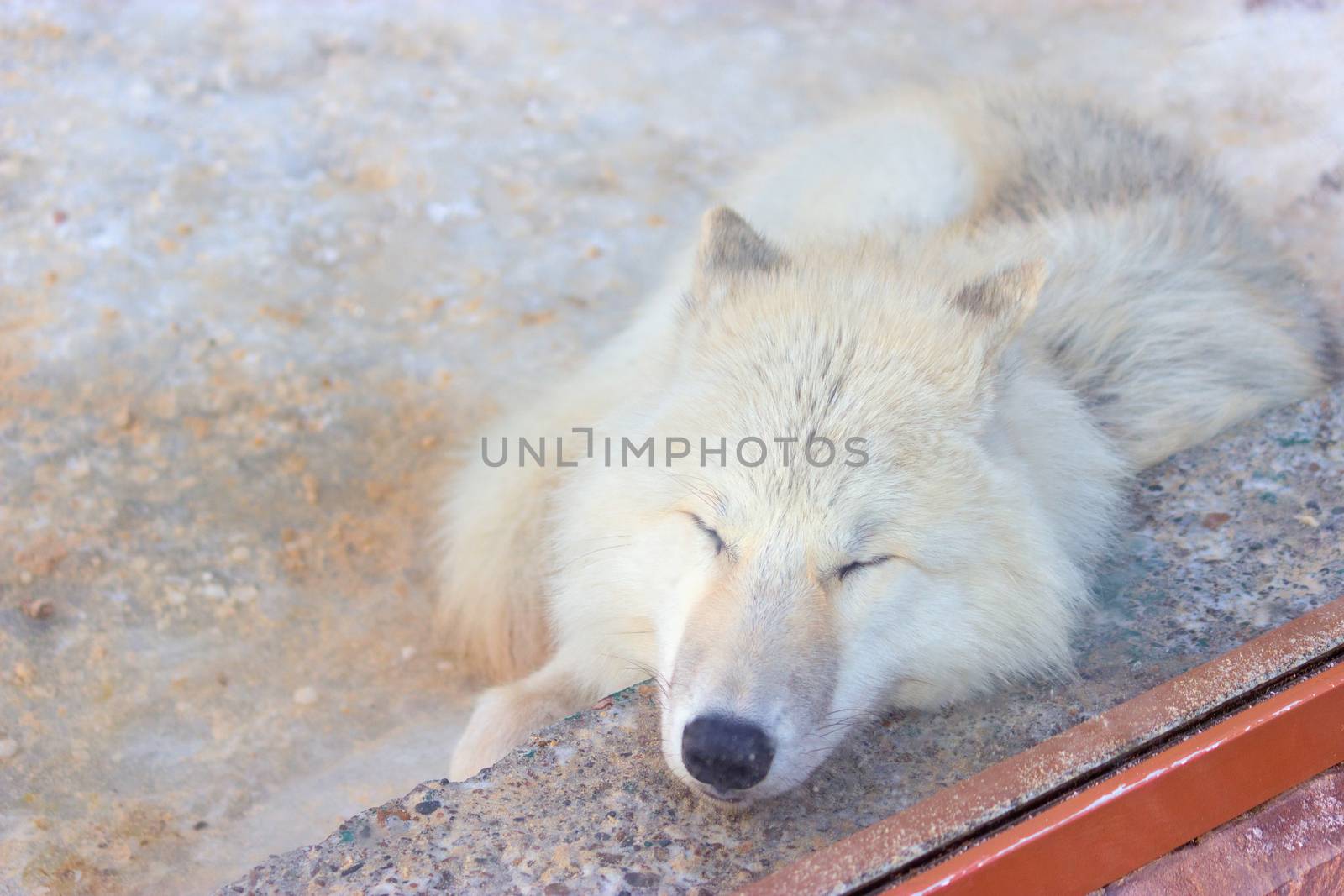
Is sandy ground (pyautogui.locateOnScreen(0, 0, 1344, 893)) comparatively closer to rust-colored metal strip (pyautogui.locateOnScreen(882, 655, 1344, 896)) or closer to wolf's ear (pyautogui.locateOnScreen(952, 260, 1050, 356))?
rust-colored metal strip (pyautogui.locateOnScreen(882, 655, 1344, 896))

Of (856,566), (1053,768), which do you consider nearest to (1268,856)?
(1053,768)

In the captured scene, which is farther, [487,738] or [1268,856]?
[487,738]

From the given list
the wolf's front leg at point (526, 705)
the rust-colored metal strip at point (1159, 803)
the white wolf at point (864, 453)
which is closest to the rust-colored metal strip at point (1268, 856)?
the rust-colored metal strip at point (1159, 803)

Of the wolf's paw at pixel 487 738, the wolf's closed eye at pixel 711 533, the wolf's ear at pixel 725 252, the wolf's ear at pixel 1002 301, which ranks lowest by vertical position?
the wolf's paw at pixel 487 738

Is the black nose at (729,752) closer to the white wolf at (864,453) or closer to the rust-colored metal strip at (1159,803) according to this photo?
the white wolf at (864,453)

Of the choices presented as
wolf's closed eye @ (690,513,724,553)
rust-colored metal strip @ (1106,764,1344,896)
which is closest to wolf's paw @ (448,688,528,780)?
wolf's closed eye @ (690,513,724,553)

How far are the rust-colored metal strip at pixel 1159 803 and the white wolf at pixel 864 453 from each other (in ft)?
1.22

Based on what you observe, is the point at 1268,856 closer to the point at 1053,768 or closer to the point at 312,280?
the point at 1053,768

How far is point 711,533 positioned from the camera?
6.93 feet

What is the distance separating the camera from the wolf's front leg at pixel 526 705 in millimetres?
2457

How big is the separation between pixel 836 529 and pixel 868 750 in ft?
1.48

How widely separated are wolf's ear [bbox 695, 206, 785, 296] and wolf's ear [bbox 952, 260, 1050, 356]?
0.46 meters

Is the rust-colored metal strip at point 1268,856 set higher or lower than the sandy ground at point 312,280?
higher

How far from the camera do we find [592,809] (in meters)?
1.94
